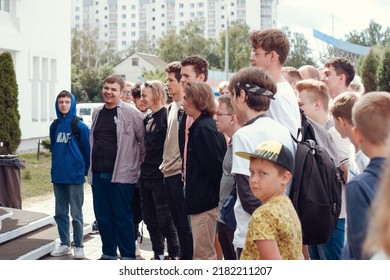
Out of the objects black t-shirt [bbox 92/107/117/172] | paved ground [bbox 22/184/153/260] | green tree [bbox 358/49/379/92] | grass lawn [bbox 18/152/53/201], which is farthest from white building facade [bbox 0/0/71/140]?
black t-shirt [bbox 92/107/117/172]

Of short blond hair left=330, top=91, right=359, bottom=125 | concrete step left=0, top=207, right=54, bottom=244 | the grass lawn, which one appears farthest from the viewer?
the grass lawn

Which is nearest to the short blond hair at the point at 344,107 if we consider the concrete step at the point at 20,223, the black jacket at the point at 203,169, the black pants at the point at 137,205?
the black jacket at the point at 203,169

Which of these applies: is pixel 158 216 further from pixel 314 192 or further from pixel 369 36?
pixel 369 36

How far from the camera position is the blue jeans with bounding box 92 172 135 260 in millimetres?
5719

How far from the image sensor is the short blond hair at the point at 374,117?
7.49 ft

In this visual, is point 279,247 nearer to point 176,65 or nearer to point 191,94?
point 191,94

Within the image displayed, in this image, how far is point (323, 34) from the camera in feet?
69.5

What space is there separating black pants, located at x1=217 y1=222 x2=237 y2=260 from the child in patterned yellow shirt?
0.94m

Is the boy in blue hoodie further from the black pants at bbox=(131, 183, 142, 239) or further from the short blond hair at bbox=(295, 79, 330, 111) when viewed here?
the short blond hair at bbox=(295, 79, 330, 111)

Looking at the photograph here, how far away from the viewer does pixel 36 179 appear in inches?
520

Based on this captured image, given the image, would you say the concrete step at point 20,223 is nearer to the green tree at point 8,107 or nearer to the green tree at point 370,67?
the green tree at point 8,107

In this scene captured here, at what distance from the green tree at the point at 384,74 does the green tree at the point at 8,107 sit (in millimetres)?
6794
